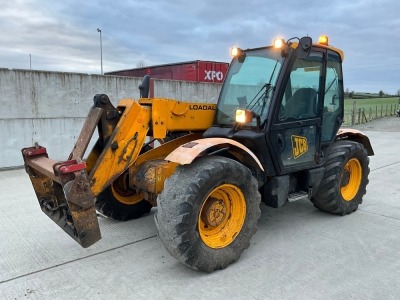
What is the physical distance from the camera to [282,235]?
4047 millimetres

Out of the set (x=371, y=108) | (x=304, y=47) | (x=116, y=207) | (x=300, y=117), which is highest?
(x=304, y=47)

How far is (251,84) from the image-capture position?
13.3 feet

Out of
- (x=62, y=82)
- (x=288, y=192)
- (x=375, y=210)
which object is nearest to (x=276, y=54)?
(x=288, y=192)

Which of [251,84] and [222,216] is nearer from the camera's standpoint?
[222,216]

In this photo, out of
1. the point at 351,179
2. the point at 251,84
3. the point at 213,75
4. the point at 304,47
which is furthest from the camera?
the point at 213,75

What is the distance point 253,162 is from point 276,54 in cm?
126

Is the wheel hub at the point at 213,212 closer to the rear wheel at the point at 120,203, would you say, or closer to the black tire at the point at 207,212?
the black tire at the point at 207,212

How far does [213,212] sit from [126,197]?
1.47 m

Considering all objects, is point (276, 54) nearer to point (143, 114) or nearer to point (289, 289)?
point (143, 114)

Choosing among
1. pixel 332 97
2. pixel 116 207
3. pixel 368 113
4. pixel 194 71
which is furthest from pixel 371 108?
pixel 116 207

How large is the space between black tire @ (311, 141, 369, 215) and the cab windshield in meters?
1.37

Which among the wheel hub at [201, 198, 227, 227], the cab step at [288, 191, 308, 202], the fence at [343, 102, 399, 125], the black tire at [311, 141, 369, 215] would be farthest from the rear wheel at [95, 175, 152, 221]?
the fence at [343, 102, 399, 125]

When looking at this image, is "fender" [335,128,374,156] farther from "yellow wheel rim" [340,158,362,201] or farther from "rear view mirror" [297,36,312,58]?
"rear view mirror" [297,36,312,58]

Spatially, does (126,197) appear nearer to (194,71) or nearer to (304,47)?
(304,47)
